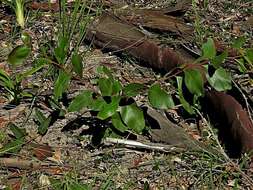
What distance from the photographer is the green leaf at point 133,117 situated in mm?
2461

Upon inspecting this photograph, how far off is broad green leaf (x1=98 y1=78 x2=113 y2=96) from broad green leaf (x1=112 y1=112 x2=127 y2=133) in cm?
12

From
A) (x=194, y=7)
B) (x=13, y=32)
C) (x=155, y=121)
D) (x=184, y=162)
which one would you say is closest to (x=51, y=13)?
(x=13, y=32)

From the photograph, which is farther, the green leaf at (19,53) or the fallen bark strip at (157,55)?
the fallen bark strip at (157,55)

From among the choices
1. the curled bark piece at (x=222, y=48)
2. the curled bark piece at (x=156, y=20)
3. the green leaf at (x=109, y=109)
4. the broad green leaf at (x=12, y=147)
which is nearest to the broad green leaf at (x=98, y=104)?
the green leaf at (x=109, y=109)

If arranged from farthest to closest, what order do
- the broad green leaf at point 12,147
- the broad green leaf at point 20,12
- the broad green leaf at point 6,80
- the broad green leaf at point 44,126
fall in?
the broad green leaf at point 20,12, the broad green leaf at point 6,80, the broad green leaf at point 44,126, the broad green leaf at point 12,147

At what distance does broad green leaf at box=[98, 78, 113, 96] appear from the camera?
241 cm

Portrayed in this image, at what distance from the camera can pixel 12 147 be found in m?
2.63

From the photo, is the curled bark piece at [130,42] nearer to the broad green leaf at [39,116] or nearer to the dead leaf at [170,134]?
the dead leaf at [170,134]

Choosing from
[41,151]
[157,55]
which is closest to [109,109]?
[41,151]

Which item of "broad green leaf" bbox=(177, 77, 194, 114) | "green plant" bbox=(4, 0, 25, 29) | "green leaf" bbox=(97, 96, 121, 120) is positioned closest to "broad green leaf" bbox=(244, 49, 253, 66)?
"broad green leaf" bbox=(177, 77, 194, 114)

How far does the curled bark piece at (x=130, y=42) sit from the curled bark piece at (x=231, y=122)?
0.36 m

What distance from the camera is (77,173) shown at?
256 centimetres

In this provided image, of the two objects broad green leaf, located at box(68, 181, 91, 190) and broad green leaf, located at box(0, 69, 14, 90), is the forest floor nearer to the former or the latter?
broad green leaf, located at box(68, 181, 91, 190)

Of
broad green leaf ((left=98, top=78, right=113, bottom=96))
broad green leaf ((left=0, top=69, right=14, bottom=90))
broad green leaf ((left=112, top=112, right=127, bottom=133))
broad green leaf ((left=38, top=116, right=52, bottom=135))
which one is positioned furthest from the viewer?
broad green leaf ((left=0, top=69, right=14, bottom=90))
